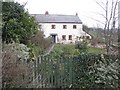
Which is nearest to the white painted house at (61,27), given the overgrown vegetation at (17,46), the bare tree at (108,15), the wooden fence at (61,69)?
the overgrown vegetation at (17,46)

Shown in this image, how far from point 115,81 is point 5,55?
3.07m

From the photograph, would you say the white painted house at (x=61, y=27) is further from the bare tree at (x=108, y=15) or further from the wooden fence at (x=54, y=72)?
the wooden fence at (x=54, y=72)

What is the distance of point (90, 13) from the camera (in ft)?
35.5

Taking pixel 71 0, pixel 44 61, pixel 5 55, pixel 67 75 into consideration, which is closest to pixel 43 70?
pixel 44 61

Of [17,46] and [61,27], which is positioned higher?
[61,27]

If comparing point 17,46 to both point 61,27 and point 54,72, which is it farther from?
point 61,27

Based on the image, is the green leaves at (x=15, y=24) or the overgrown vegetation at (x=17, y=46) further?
the green leaves at (x=15, y=24)

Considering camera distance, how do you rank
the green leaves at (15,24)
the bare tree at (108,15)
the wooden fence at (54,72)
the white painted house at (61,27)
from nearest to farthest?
the wooden fence at (54,72)
the green leaves at (15,24)
the bare tree at (108,15)
the white painted house at (61,27)

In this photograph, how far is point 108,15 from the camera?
1046 cm

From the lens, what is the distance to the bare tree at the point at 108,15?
10172 mm

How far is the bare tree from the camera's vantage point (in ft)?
33.4

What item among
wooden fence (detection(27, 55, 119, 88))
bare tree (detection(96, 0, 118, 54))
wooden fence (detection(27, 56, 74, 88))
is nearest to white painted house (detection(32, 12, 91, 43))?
bare tree (detection(96, 0, 118, 54))

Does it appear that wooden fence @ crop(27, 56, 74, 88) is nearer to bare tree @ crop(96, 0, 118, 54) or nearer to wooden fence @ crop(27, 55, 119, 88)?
wooden fence @ crop(27, 55, 119, 88)

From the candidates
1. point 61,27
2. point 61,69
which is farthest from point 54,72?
point 61,27
